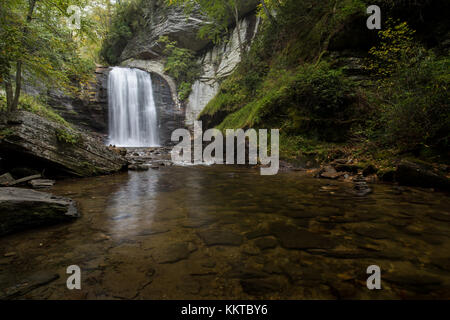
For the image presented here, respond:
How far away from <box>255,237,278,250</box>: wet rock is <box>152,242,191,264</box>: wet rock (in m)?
0.62

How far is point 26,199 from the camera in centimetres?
220

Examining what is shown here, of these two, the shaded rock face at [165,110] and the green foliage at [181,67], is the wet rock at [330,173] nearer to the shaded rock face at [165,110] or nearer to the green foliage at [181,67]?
the shaded rock face at [165,110]

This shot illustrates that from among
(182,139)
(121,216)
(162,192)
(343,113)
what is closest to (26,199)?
(121,216)

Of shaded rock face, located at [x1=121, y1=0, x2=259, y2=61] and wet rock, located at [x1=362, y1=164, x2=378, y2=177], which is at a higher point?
shaded rock face, located at [x1=121, y1=0, x2=259, y2=61]

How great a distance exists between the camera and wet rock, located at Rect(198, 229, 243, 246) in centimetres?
185

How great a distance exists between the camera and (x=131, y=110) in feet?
66.4

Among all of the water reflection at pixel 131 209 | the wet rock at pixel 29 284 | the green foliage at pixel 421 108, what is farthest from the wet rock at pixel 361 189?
the wet rock at pixel 29 284

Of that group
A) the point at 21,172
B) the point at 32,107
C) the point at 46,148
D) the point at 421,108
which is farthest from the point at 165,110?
the point at 421,108

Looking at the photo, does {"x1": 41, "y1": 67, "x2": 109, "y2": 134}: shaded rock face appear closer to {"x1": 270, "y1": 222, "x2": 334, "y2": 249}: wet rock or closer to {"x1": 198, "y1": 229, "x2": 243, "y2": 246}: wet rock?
{"x1": 198, "y1": 229, "x2": 243, "y2": 246}: wet rock

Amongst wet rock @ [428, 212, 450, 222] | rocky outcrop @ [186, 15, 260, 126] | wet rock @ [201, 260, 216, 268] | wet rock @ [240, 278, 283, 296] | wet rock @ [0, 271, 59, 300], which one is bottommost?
wet rock @ [201, 260, 216, 268]

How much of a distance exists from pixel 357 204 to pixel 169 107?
22.4 m

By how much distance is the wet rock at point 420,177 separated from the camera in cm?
328

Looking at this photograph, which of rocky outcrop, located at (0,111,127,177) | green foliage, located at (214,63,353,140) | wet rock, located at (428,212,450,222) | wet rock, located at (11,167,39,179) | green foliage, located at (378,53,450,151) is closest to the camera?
wet rock, located at (428,212,450,222)

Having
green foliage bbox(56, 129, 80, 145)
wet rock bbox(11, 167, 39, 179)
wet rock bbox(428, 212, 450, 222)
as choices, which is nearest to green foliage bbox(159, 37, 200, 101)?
green foliage bbox(56, 129, 80, 145)
